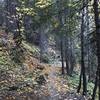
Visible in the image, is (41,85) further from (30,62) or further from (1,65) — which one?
(30,62)

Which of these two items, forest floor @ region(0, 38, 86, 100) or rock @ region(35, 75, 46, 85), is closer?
forest floor @ region(0, 38, 86, 100)

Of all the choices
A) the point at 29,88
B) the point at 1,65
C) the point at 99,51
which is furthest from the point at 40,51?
the point at 99,51

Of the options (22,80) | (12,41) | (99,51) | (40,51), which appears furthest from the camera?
(40,51)

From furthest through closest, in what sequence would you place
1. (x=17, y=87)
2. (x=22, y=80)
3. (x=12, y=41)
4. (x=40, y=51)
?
(x=40, y=51) → (x=12, y=41) → (x=22, y=80) → (x=17, y=87)

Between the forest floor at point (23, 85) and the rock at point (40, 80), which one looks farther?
the rock at point (40, 80)

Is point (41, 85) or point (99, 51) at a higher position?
point (99, 51)

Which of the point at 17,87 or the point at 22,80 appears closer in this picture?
the point at 17,87

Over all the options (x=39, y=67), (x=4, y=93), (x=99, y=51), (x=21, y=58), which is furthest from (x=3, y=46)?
(x=99, y=51)

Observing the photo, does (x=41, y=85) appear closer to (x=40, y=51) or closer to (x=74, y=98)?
(x=74, y=98)

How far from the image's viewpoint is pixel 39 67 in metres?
30.6

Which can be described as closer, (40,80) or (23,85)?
(23,85)

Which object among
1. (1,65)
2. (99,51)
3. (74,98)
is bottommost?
(74,98)

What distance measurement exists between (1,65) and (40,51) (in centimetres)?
1624

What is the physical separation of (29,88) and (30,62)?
912 cm
